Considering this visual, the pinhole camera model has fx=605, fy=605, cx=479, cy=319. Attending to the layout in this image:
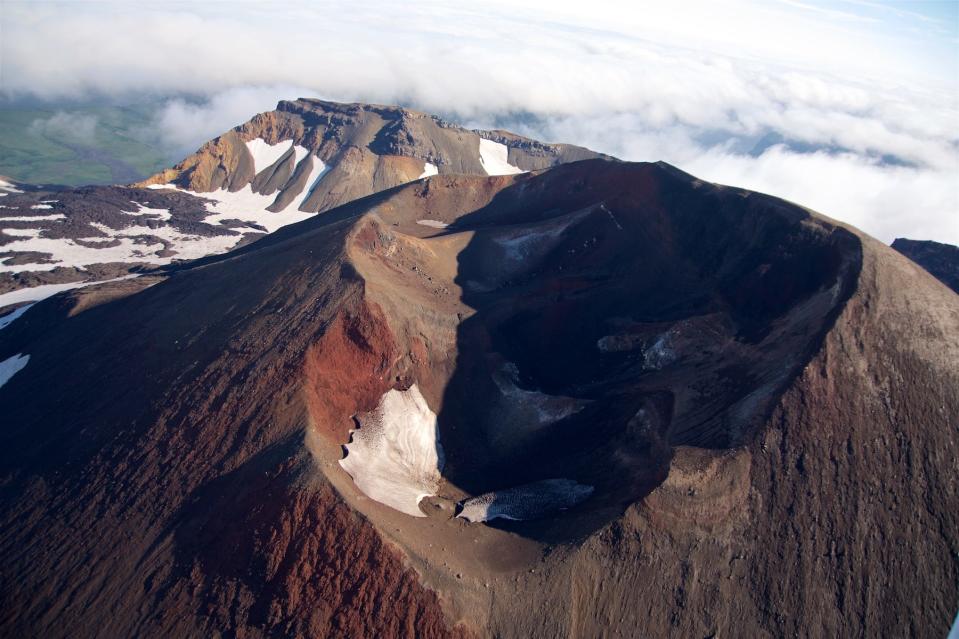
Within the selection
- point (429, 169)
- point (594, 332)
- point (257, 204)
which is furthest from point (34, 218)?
point (594, 332)

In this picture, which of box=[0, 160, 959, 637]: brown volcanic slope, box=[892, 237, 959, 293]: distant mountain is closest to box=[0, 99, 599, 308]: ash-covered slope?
box=[0, 160, 959, 637]: brown volcanic slope

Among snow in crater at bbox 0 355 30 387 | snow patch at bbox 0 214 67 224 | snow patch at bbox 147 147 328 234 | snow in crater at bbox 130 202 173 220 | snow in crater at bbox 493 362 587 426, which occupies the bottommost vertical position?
snow patch at bbox 147 147 328 234

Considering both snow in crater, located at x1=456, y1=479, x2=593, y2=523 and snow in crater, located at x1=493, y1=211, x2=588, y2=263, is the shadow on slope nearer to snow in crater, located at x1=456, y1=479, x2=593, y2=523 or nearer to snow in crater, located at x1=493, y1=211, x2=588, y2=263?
snow in crater, located at x1=493, y1=211, x2=588, y2=263

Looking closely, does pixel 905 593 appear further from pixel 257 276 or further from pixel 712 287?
pixel 257 276

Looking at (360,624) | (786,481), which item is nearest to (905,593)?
(786,481)

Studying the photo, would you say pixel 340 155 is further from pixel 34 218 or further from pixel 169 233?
pixel 34 218

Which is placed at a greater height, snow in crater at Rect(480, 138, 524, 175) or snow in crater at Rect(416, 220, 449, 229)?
snow in crater at Rect(416, 220, 449, 229)
